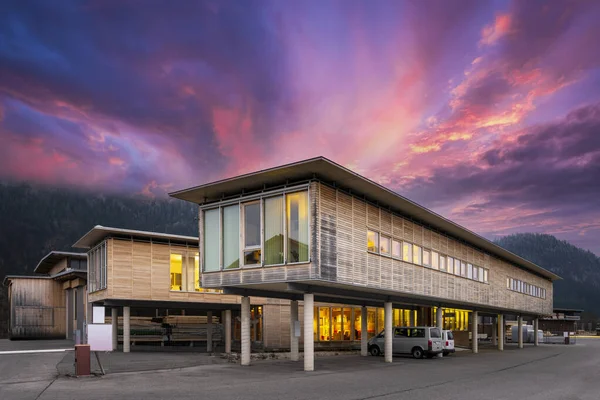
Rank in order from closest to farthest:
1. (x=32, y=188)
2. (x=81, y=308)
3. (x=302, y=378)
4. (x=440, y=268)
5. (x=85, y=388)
→ (x=85, y=388), (x=302, y=378), (x=440, y=268), (x=81, y=308), (x=32, y=188)

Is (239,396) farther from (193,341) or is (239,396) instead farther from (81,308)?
(193,341)

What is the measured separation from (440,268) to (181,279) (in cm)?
1616

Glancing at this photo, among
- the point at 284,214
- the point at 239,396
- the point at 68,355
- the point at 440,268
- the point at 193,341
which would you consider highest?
the point at 284,214

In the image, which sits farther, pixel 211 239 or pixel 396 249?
pixel 396 249

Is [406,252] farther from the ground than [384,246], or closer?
closer

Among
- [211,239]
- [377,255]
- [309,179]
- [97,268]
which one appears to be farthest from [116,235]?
[377,255]

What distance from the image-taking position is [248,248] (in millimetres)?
24938

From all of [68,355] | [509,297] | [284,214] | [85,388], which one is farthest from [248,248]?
[509,297]

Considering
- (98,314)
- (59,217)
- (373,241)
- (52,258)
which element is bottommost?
(98,314)

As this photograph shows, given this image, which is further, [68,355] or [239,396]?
[68,355]

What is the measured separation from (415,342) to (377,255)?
979cm

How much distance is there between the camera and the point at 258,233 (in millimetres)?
24688

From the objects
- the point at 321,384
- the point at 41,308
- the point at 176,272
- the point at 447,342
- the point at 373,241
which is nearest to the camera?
the point at 321,384

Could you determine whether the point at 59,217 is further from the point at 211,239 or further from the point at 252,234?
the point at 252,234
